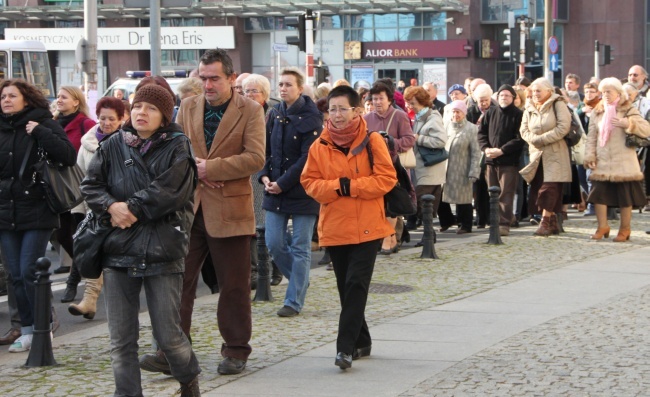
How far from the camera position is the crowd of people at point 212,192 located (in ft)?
20.6

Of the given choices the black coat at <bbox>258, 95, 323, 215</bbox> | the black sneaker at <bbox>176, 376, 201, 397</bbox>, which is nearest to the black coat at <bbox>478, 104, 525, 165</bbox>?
the black coat at <bbox>258, 95, 323, 215</bbox>

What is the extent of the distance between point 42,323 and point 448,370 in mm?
2739

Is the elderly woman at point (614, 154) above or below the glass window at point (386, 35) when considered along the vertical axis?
below

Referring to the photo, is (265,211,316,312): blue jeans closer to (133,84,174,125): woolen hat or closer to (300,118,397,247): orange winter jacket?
(300,118,397,247): orange winter jacket

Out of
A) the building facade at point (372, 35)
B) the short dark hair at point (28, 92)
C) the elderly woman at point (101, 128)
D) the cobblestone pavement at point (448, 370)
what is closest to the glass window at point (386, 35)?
the building facade at point (372, 35)

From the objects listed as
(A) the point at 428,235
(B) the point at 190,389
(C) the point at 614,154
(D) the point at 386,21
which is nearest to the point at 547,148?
(C) the point at 614,154

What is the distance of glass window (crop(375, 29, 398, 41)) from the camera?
5262 centimetres

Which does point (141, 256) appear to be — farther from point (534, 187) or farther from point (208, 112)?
point (534, 187)

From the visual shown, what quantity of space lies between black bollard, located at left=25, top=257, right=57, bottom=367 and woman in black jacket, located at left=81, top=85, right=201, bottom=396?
5.98ft

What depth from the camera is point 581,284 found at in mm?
11508

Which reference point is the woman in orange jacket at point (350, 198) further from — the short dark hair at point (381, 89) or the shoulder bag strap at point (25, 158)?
the short dark hair at point (381, 89)

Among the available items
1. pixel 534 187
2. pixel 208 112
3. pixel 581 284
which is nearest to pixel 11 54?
pixel 534 187

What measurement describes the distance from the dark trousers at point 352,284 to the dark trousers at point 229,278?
615mm

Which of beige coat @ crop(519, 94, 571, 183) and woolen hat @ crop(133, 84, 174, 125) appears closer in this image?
woolen hat @ crop(133, 84, 174, 125)
